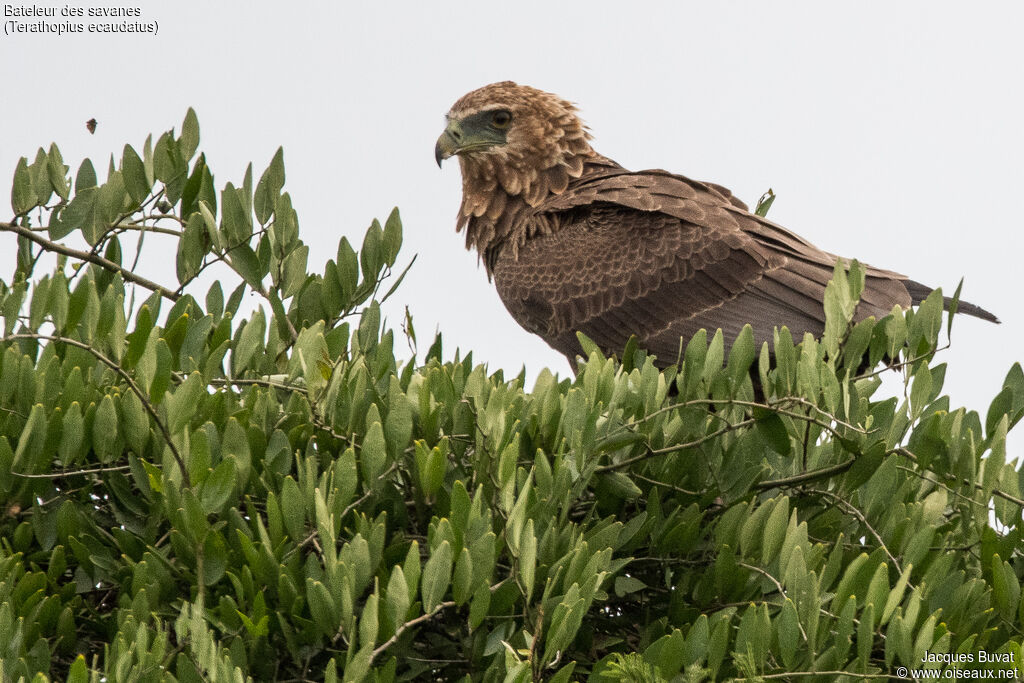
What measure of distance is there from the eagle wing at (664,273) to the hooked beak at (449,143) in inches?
36.2

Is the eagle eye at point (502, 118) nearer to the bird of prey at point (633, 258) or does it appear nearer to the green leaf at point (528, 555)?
the bird of prey at point (633, 258)

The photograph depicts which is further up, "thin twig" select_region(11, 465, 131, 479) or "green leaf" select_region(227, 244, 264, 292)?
"green leaf" select_region(227, 244, 264, 292)

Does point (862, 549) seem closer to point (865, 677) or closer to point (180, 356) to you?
point (865, 677)

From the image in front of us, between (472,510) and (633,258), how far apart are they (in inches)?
139

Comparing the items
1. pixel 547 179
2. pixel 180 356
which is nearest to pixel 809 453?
pixel 180 356

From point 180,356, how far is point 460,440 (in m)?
0.84

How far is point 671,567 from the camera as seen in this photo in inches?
129

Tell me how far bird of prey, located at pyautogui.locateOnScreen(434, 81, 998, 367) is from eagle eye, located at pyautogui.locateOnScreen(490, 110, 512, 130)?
0.09 meters

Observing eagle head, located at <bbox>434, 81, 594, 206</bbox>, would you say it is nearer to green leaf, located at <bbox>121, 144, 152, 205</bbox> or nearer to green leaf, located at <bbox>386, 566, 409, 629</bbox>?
green leaf, located at <bbox>121, 144, 152, 205</bbox>

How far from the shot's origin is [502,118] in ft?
22.9

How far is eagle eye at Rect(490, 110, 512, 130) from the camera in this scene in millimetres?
6965

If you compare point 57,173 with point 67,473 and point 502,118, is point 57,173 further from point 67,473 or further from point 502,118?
point 502,118

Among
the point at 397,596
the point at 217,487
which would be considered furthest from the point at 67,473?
the point at 397,596

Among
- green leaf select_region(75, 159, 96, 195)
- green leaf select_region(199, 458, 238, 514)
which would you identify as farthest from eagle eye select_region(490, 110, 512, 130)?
green leaf select_region(199, 458, 238, 514)
